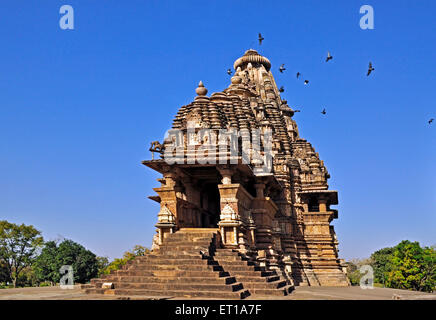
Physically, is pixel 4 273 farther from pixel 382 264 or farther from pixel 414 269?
pixel 382 264

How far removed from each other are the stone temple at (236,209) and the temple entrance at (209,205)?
0.06m

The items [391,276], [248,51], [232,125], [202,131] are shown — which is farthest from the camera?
[391,276]

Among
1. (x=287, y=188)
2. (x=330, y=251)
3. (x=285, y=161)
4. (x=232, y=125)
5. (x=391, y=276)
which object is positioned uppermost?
(x=232, y=125)

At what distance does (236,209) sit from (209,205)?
227 inches

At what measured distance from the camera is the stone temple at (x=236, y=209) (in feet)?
41.3

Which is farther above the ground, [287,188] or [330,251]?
[287,188]

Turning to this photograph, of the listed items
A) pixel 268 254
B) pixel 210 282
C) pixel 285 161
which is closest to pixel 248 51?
pixel 285 161

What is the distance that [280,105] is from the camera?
3366cm

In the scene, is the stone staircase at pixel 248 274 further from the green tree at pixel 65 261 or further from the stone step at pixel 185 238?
the green tree at pixel 65 261

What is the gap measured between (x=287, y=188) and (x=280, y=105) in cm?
1059

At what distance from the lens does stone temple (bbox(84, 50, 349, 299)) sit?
12.6m

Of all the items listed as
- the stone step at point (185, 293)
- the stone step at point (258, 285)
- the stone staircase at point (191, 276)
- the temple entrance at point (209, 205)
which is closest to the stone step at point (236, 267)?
the stone staircase at point (191, 276)

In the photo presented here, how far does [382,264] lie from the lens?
179 feet
